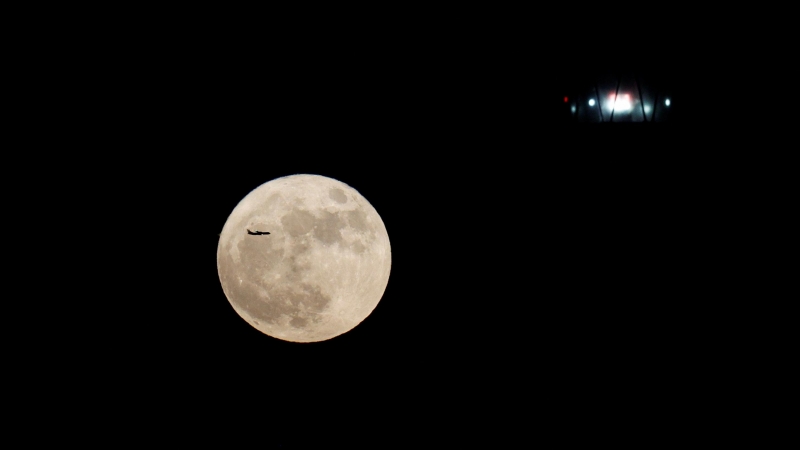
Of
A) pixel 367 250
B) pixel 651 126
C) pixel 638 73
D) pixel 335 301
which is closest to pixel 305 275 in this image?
pixel 335 301

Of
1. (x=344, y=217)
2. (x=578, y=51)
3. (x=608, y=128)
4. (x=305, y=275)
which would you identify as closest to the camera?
(x=305, y=275)

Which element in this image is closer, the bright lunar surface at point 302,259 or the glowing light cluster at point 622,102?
the bright lunar surface at point 302,259

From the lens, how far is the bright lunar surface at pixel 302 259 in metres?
3.16

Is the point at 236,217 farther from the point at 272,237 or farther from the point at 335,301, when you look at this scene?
the point at 335,301

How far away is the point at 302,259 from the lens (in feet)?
10.3

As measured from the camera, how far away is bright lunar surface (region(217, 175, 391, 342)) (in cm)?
316

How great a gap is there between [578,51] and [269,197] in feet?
11.7

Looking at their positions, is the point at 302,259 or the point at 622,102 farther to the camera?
the point at 622,102

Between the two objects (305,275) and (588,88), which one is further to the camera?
(588,88)

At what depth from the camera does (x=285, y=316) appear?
3.30 m

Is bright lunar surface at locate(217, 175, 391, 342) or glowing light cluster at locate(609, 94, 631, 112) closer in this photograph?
bright lunar surface at locate(217, 175, 391, 342)

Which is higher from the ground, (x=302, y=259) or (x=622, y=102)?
(x=622, y=102)

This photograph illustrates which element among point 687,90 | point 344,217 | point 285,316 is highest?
point 687,90

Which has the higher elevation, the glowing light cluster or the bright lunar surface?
the glowing light cluster
